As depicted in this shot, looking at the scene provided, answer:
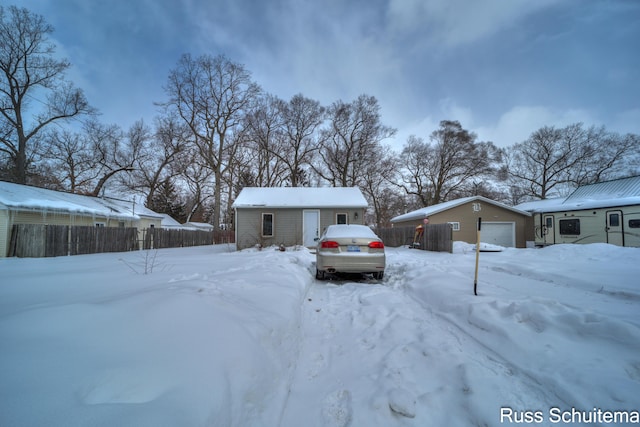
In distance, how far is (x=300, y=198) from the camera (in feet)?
55.4

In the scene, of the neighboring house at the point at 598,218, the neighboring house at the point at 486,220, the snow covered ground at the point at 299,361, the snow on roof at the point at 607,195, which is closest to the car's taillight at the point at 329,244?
the snow covered ground at the point at 299,361

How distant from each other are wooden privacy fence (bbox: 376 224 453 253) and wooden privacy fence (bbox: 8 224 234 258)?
16.6m

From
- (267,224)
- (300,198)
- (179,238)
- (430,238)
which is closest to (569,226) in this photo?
(430,238)

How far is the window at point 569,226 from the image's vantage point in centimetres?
1527

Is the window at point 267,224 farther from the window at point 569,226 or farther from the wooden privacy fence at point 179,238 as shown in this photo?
the window at point 569,226

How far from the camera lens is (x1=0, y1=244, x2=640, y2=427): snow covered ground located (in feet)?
4.61

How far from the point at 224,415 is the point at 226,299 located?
175 cm

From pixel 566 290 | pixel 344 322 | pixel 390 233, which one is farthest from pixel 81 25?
pixel 390 233

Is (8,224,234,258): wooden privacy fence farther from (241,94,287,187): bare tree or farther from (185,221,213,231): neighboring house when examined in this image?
(185,221,213,231): neighboring house

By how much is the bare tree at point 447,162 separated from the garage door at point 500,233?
10.5 m

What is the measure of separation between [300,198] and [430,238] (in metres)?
8.19

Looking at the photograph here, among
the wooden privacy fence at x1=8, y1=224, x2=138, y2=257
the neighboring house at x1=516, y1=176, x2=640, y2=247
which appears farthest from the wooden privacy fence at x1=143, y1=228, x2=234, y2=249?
the neighboring house at x1=516, y1=176, x2=640, y2=247

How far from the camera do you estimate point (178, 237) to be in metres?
19.5

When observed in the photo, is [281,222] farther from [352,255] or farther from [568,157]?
[568,157]
